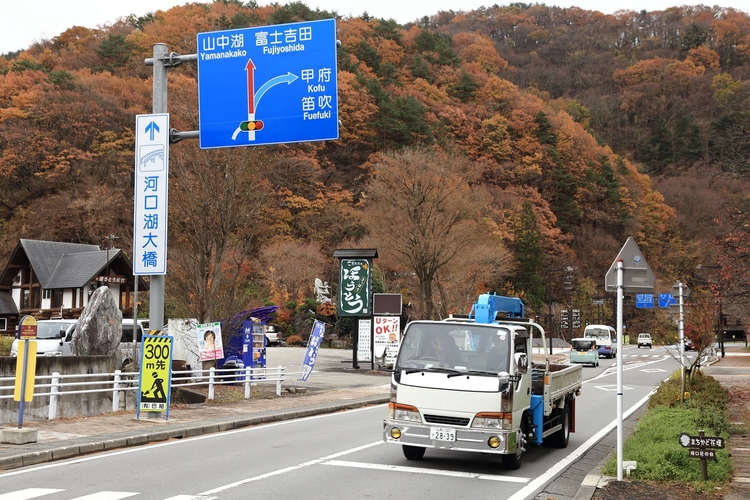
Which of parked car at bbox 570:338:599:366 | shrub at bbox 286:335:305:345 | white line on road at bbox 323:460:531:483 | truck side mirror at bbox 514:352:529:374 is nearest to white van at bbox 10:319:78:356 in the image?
white line on road at bbox 323:460:531:483

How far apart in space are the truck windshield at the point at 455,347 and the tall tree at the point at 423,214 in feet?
109

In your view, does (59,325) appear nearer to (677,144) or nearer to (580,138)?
(580,138)

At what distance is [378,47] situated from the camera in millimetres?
95875

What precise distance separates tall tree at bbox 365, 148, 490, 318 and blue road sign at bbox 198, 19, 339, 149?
30.1 meters

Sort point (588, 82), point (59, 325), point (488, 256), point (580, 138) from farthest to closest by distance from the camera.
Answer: point (588, 82)
point (580, 138)
point (488, 256)
point (59, 325)

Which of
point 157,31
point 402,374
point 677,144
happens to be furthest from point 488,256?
point 677,144

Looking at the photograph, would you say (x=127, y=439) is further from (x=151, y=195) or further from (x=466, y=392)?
(x=466, y=392)

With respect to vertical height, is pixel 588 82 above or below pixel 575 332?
above

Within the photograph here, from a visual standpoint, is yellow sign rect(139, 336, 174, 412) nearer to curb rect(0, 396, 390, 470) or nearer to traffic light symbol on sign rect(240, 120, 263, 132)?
curb rect(0, 396, 390, 470)

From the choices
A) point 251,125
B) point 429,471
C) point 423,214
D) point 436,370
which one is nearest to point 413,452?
point 429,471

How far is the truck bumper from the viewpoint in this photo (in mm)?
9547

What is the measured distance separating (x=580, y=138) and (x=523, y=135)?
1075cm

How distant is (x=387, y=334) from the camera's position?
3400cm

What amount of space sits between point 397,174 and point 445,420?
3510 cm
